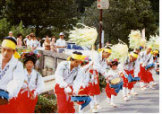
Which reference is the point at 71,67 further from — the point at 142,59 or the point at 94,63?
the point at 142,59

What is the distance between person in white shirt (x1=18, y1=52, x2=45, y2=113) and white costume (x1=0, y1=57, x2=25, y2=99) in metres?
0.32

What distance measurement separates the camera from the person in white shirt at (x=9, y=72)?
5.75 m

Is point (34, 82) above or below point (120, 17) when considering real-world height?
below

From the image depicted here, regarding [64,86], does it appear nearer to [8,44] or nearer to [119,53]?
[8,44]

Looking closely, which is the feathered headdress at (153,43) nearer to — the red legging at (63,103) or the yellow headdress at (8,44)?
the red legging at (63,103)

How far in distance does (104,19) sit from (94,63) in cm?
1548

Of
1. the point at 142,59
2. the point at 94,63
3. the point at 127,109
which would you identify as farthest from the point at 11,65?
the point at 142,59

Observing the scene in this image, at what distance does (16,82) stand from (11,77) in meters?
0.12

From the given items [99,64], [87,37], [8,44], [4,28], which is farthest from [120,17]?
[8,44]

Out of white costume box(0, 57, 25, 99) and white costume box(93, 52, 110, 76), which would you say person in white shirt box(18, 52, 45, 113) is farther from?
white costume box(93, 52, 110, 76)

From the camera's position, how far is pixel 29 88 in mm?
6246

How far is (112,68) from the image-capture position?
32.7 ft

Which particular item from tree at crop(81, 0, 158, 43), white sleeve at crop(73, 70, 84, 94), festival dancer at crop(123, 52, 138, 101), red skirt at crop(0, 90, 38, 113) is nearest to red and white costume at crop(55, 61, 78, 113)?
white sleeve at crop(73, 70, 84, 94)

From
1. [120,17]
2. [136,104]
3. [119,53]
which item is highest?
[120,17]
